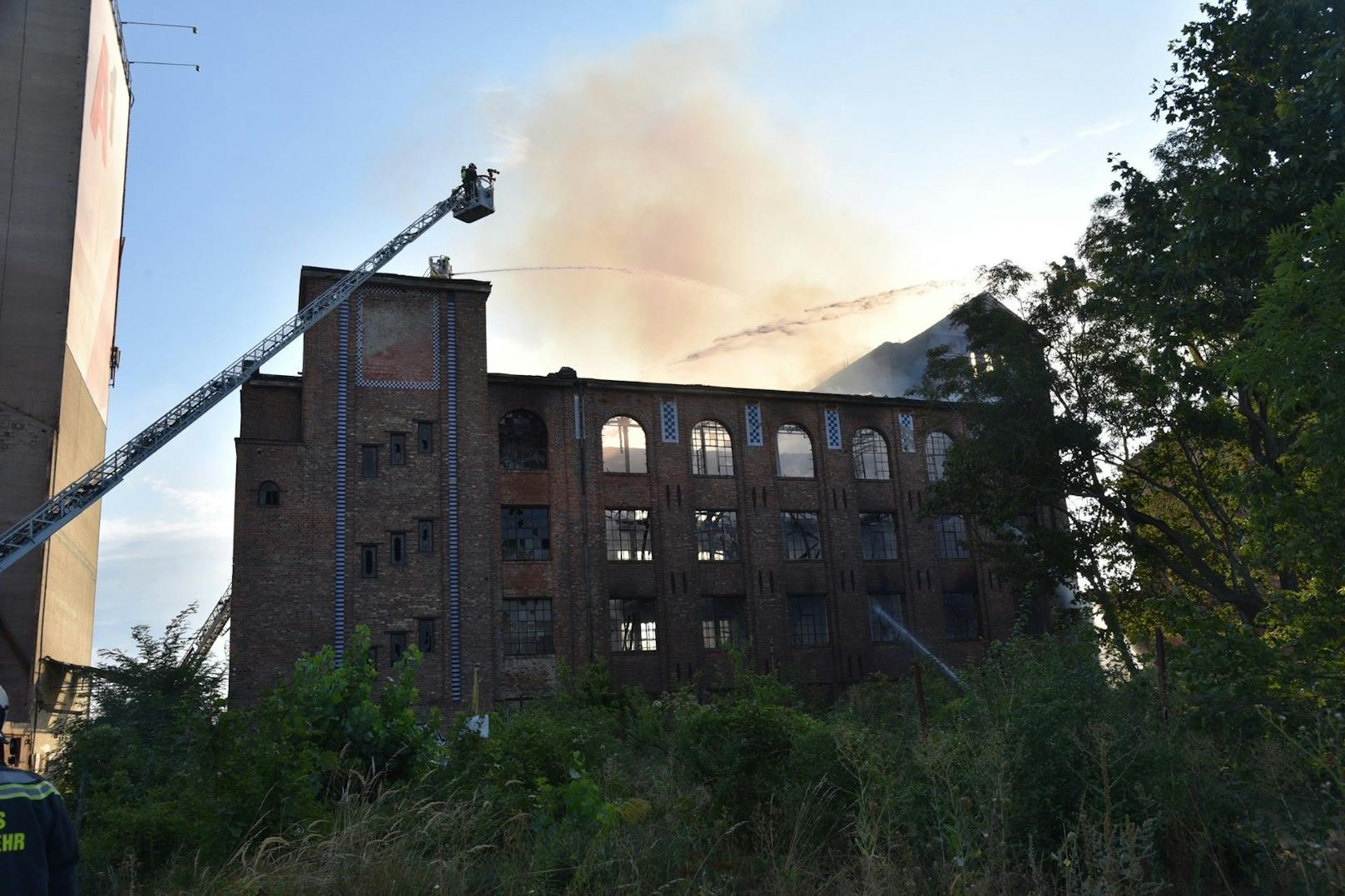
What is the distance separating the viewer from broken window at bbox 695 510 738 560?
33281mm

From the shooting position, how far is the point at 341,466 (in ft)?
95.6

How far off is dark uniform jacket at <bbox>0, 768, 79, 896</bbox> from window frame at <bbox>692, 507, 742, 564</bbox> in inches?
1138

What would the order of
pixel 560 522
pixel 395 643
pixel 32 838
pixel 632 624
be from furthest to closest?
pixel 632 624, pixel 560 522, pixel 395 643, pixel 32 838

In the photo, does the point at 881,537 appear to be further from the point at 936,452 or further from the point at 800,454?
the point at 936,452

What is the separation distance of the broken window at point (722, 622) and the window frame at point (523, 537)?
220 inches

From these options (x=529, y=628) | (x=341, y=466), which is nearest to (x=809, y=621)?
(x=529, y=628)

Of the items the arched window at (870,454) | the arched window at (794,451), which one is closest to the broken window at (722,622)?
the arched window at (794,451)

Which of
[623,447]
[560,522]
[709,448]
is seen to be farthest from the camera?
[709,448]

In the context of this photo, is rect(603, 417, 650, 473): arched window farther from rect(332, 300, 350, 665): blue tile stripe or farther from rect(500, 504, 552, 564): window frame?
rect(332, 300, 350, 665): blue tile stripe

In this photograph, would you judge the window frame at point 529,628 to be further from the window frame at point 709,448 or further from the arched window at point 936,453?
the arched window at point 936,453

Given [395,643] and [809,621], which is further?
[809,621]

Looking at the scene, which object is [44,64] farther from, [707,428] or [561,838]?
[561,838]

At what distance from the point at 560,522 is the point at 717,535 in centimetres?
555

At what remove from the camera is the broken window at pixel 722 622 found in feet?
107
